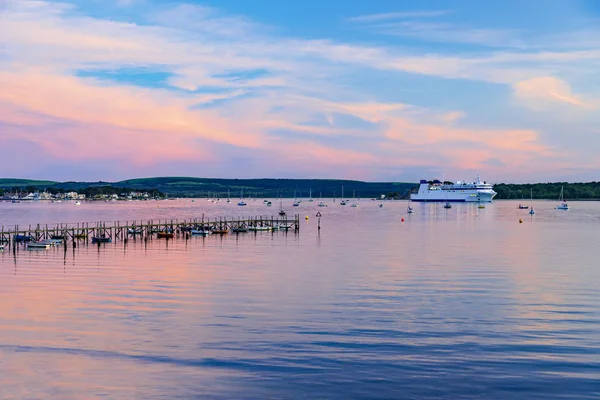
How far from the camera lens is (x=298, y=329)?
28938 millimetres

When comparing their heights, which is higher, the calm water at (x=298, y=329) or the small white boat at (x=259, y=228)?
the small white boat at (x=259, y=228)

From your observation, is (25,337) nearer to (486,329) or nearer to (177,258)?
(486,329)

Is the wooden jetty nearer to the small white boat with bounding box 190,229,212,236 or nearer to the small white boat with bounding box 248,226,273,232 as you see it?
the small white boat with bounding box 248,226,273,232

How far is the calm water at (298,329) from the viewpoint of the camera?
2114 centimetres

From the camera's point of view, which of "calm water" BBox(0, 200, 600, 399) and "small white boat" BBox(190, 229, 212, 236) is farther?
"small white boat" BBox(190, 229, 212, 236)

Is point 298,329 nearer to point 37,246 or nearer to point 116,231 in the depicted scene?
point 37,246

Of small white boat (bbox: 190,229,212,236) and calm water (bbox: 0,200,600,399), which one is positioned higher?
small white boat (bbox: 190,229,212,236)

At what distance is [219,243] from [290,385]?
2330 inches

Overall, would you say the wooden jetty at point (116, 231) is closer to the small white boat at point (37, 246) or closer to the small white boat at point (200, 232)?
the small white boat at point (200, 232)

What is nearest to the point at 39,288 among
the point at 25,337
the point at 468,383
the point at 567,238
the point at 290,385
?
the point at 25,337

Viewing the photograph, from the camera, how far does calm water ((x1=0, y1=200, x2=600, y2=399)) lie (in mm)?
21141

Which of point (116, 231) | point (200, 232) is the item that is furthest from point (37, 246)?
point (116, 231)

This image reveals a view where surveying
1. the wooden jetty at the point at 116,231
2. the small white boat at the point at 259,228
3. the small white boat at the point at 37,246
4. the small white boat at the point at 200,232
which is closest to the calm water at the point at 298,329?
the small white boat at the point at 37,246

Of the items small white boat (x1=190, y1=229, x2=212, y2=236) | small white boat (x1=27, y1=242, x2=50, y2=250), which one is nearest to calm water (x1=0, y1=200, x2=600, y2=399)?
small white boat (x1=27, y1=242, x2=50, y2=250)
